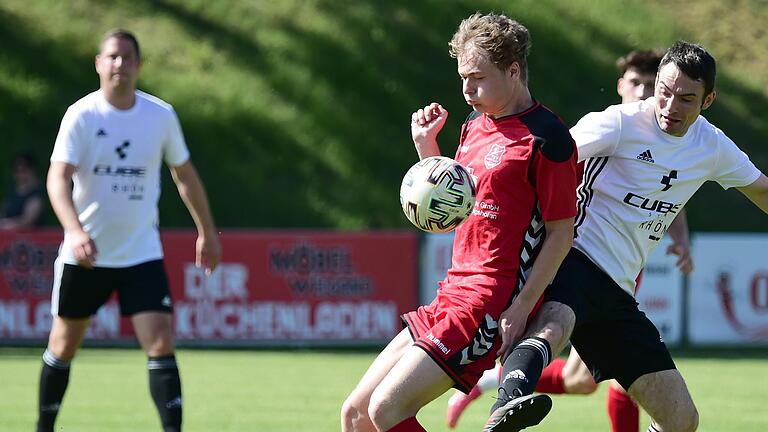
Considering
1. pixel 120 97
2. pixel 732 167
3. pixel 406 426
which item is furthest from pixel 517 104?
pixel 120 97

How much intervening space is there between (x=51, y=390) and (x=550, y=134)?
3.38 metres

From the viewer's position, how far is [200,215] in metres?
6.96

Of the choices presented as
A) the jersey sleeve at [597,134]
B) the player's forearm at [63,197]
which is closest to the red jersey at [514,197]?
the jersey sleeve at [597,134]

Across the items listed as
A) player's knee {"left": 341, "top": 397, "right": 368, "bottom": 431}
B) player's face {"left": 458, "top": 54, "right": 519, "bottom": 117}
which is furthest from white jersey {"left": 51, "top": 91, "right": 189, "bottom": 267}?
player's face {"left": 458, "top": 54, "right": 519, "bottom": 117}

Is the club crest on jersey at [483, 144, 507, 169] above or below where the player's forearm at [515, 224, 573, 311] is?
above

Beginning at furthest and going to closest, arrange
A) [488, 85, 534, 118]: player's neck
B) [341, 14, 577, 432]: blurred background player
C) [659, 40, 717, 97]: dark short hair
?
[659, 40, 717, 97]: dark short hair → [488, 85, 534, 118]: player's neck → [341, 14, 577, 432]: blurred background player

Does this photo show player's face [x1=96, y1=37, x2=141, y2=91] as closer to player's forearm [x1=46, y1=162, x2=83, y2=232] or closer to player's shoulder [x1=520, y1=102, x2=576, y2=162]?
player's forearm [x1=46, y1=162, x2=83, y2=232]

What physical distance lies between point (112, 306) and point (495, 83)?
9.94 metres

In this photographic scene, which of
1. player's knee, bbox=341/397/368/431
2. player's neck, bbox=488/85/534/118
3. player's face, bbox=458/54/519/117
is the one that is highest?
player's face, bbox=458/54/519/117

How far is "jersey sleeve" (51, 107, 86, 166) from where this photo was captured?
6641 mm

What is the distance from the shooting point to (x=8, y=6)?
68.0ft

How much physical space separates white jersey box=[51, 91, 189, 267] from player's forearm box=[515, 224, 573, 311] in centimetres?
272

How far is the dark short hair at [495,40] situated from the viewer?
190 inches

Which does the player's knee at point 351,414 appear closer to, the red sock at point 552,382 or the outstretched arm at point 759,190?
the outstretched arm at point 759,190
